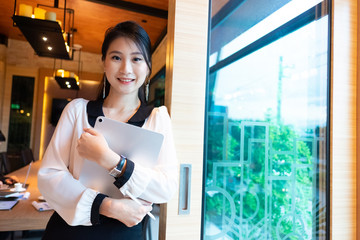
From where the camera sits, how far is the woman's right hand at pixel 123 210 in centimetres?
76

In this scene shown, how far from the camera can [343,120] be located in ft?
4.59

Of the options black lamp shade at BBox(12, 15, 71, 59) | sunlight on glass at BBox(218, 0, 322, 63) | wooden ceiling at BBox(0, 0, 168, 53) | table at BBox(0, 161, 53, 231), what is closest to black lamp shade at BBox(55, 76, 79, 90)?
black lamp shade at BBox(12, 15, 71, 59)

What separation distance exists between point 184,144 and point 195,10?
0.66 metres

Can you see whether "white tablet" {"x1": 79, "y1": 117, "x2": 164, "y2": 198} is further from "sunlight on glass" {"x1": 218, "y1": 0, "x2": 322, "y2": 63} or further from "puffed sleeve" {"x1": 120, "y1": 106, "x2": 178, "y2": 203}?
"sunlight on glass" {"x1": 218, "y1": 0, "x2": 322, "y2": 63}

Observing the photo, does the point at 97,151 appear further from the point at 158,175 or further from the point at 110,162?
the point at 158,175

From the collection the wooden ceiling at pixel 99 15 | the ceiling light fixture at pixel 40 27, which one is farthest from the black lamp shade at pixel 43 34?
the wooden ceiling at pixel 99 15

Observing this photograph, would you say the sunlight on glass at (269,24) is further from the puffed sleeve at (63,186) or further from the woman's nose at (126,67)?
the puffed sleeve at (63,186)

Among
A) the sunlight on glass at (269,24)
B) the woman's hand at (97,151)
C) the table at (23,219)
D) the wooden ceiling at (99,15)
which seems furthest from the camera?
the wooden ceiling at (99,15)

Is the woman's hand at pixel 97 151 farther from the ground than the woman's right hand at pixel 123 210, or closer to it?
farther from the ground

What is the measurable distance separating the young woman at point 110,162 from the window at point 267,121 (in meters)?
0.39

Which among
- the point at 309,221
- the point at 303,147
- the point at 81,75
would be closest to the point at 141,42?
the point at 303,147

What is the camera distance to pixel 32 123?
5.72m

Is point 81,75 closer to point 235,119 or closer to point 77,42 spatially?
point 77,42

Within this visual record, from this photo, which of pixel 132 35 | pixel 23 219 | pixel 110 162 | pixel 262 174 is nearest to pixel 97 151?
pixel 110 162
